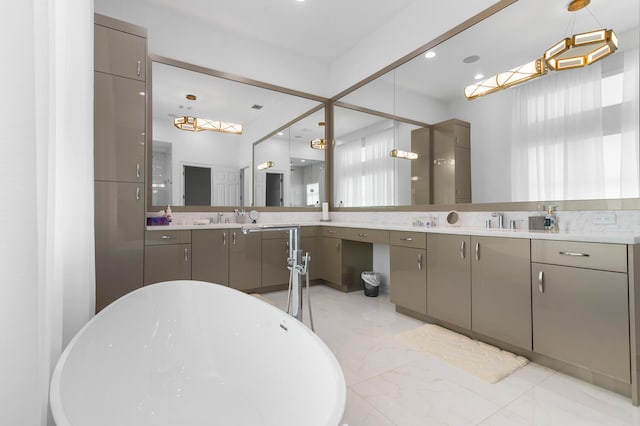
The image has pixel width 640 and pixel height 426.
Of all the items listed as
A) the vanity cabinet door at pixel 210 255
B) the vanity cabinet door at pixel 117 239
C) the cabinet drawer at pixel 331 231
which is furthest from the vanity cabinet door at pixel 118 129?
the cabinet drawer at pixel 331 231

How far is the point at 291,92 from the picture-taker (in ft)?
13.5

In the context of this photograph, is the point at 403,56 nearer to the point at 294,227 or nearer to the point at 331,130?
the point at 331,130

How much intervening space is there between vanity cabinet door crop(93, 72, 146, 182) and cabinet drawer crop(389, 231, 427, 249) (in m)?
2.43

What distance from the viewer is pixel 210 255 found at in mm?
3109

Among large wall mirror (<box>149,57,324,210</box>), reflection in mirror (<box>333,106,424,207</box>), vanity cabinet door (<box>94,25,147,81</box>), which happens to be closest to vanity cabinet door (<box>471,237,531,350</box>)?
reflection in mirror (<box>333,106,424,207</box>)

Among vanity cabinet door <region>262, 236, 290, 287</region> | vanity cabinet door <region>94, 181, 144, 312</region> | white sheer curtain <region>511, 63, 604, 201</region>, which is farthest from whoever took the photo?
vanity cabinet door <region>262, 236, 290, 287</region>

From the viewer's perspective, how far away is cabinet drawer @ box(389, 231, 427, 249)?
Result: 8.56 ft

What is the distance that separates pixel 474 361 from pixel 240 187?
9.94ft

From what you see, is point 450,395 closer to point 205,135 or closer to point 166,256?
point 166,256

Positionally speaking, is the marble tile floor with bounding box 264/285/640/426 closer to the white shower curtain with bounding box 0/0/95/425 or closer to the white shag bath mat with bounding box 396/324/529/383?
the white shag bath mat with bounding box 396/324/529/383

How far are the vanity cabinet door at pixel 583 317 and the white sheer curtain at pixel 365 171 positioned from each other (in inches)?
75.3

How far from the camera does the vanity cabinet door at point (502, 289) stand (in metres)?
1.91

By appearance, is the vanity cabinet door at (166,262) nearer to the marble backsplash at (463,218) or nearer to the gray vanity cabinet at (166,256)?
the gray vanity cabinet at (166,256)

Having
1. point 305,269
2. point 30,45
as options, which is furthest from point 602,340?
point 30,45
